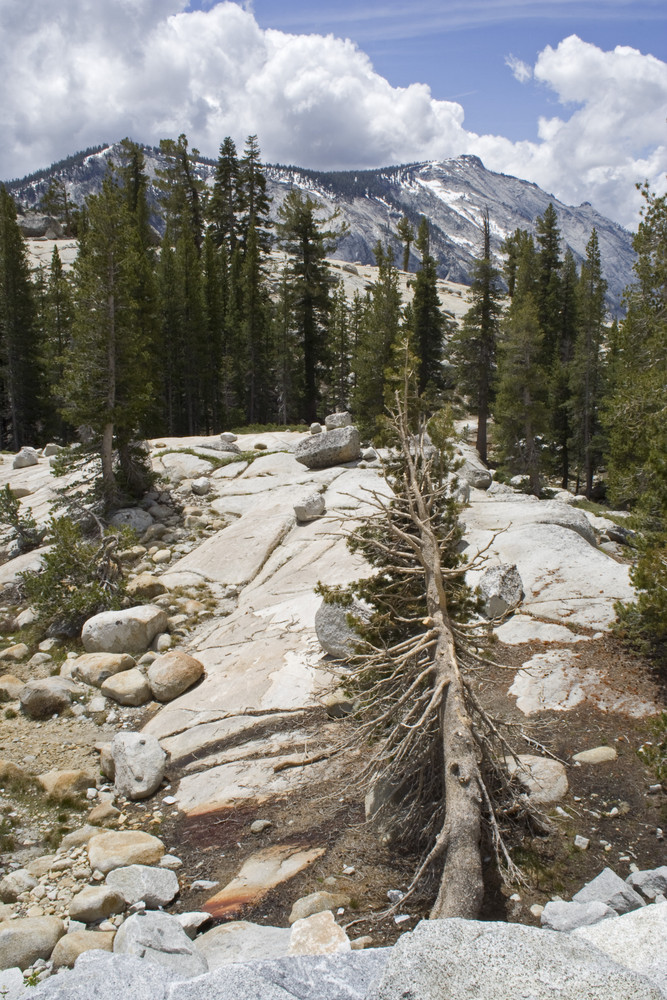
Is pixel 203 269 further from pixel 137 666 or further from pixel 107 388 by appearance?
pixel 137 666

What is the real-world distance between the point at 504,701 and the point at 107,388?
16.0m

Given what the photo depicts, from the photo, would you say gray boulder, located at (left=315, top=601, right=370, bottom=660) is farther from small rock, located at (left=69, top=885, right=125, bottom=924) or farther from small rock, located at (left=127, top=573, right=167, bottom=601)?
small rock, located at (left=127, top=573, right=167, bottom=601)

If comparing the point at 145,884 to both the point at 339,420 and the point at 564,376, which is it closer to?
the point at 339,420

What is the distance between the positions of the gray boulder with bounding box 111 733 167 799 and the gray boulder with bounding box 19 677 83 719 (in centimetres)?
255

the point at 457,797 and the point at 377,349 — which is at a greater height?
the point at 377,349

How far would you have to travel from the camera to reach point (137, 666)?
12758 millimetres

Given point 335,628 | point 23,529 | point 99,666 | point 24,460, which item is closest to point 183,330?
point 24,460

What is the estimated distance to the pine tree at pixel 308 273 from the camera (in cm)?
3744

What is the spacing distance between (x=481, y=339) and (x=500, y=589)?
29760 millimetres

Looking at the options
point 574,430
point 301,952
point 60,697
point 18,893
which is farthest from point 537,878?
point 574,430

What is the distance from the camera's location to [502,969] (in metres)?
3.63

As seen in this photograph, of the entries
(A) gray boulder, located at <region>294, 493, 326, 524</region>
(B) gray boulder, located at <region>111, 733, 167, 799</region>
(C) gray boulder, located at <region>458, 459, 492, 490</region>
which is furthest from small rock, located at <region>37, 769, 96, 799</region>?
(C) gray boulder, located at <region>458, 459, 492, 490</region>

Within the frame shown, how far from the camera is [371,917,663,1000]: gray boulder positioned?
348 cm

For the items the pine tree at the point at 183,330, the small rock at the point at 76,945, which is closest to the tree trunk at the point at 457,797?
the small rock at the point at 76,945
